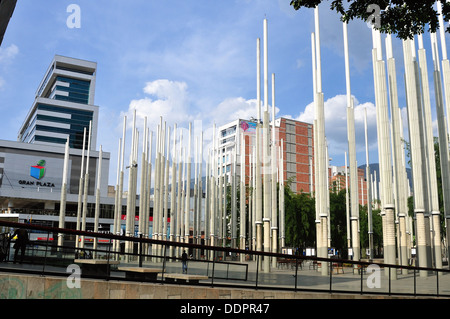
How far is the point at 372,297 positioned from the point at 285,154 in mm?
102243

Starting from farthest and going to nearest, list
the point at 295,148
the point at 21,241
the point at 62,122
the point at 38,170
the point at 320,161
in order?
the point at 295,148 → the point at 62,122 → the point at 38,170 → the point at 320,161 → the point at 21,241

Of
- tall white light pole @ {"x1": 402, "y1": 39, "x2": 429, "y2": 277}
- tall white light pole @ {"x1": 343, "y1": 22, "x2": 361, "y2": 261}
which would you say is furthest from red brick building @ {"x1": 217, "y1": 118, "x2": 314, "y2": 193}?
tall white light pole @ {"x1": 402, "y1": 39, "x2": 429, "y2": 277}

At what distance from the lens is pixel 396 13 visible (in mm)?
13602

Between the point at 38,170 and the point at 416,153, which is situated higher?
the point at 38,170

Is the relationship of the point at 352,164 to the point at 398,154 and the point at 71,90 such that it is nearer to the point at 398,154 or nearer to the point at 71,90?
the point at 398,154

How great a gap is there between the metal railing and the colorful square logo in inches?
3566

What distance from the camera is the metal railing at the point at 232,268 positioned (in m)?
9.04

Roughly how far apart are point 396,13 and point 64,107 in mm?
113215

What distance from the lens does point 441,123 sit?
94.8 ft

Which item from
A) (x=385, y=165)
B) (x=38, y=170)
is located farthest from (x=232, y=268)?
(x=38, y=170)

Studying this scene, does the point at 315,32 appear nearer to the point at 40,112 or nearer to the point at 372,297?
the point at 372,297

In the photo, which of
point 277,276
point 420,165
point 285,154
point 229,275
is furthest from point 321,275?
point 285,154

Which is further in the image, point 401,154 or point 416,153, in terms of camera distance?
point 401,154

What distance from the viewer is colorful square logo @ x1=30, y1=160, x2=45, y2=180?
9319 cm
